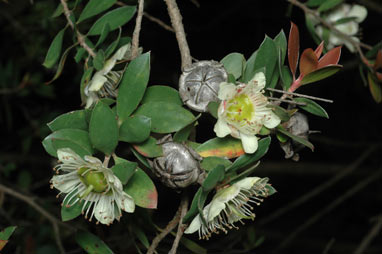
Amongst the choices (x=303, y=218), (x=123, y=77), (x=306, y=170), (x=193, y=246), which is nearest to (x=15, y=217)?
(x=193, y=246)

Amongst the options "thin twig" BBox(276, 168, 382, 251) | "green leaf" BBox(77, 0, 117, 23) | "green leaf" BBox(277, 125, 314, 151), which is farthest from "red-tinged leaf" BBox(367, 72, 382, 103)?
"thin twig" BBox(276, 168, 382, 251)

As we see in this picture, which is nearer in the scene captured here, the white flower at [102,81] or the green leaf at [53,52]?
the white flower at [102,81]

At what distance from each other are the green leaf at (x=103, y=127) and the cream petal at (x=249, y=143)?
0.94 feet

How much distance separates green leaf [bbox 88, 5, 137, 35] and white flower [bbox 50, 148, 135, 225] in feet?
1.28

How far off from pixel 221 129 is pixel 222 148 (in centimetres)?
6

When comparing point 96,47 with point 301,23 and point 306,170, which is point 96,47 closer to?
point 301,23

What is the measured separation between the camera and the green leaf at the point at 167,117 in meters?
1.05

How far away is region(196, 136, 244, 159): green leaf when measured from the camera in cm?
107

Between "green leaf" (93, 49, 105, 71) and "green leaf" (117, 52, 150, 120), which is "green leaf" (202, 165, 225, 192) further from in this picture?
"green leaf" (93, 49, 105, 71)

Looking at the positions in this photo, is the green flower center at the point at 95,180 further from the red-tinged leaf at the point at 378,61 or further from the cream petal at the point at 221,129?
the red-tinged leaf at the point at 378,61

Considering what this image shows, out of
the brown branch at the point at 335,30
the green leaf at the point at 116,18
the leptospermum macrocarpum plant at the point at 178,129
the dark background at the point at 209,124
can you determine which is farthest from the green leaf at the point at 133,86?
the dark background at the point at 209,124

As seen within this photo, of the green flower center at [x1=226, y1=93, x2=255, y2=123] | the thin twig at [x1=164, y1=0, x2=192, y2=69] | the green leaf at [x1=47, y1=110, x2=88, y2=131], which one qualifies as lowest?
the green flower center at [x1=226, y1=93, x2=255, y2=123]

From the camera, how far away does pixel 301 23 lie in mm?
2611

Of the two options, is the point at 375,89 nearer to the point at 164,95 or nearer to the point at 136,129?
the point at 164,95
